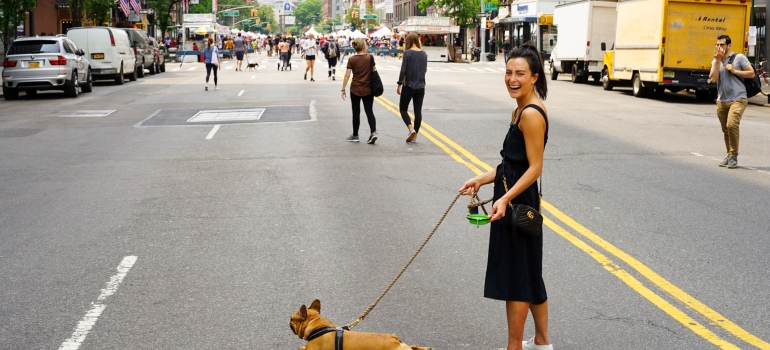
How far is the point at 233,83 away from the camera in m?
32.7

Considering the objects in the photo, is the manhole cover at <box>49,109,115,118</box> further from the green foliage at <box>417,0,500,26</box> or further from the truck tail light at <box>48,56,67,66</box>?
the green foliage at <box>417,0,500,26</box>

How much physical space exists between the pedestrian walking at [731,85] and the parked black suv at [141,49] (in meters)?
27.3

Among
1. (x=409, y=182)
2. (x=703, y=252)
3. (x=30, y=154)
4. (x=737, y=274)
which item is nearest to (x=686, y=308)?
(x=737, y=274)

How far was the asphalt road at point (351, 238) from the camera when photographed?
18.3 ft

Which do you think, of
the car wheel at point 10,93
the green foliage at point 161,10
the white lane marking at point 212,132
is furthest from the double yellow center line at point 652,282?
the green foliage at point 161,10

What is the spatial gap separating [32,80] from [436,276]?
68.9 ft

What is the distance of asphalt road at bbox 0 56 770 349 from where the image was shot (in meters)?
5.57

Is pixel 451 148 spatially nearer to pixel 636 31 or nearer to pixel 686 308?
pixel 686 308

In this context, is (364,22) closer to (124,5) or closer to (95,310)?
(124,5)

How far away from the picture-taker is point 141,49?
1471 inches

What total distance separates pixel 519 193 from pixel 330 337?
114 cm

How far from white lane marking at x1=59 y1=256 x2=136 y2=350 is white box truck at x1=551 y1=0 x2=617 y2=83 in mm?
27308

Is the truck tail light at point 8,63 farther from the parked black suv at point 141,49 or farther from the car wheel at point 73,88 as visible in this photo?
the parked black suv at point 141,49

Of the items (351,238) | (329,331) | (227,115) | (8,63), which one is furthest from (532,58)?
(8,63)
